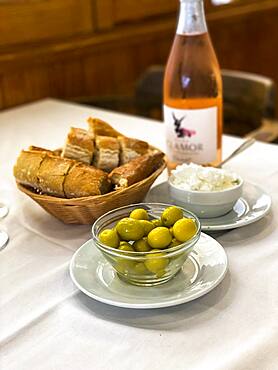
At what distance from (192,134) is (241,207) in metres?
0.18

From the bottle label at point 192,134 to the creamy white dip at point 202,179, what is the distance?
0.48 ft

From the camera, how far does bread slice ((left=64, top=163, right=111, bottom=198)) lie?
2.80 feet

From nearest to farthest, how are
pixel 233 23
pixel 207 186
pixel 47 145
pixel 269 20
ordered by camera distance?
pixel 207 186 → pixel 47 145 → pixel 233 23 → pixel 269 20

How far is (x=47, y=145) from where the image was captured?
1337 millimetres

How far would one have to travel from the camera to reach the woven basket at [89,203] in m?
0.83

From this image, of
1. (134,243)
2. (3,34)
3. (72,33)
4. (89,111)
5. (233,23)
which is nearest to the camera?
(134,243)

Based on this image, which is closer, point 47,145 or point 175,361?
point 175,361

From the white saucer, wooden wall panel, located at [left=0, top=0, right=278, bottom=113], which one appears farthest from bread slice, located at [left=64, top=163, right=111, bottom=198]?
wooden wall panel, located at [left=0, top=0, right=278, bottom=113]

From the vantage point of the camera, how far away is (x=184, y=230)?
27.7 inches

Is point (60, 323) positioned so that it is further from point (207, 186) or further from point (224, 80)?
point (224, 80)

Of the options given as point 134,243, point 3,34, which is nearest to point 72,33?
point 3,34

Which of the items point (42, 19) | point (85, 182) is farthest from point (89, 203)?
point (42, 19)

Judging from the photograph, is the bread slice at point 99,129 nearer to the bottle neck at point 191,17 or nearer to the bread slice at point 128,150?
the bread slice at point 128,150

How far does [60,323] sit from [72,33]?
139cm
